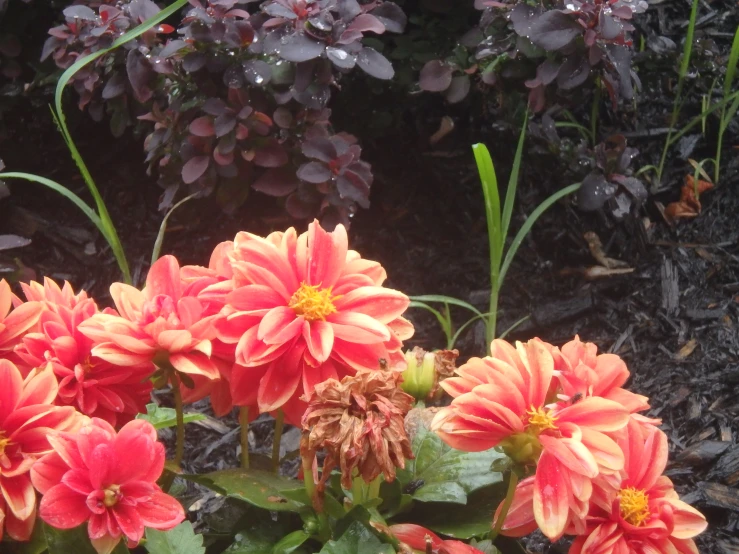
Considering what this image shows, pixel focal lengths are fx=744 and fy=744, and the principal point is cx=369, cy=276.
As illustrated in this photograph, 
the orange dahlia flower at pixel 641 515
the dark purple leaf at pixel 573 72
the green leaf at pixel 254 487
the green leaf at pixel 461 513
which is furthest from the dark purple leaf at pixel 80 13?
the orange dahlia flower at pixel 641 515

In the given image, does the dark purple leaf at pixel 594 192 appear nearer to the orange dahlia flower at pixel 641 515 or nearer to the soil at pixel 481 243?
the soil at pixel 481 243

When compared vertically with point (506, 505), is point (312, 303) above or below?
above

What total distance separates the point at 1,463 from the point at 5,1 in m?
1.33

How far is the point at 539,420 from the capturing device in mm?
673

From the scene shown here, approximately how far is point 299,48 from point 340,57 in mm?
72

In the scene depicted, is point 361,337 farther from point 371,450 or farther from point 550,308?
point 550,308

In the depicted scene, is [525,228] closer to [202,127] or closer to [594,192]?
[594,192]

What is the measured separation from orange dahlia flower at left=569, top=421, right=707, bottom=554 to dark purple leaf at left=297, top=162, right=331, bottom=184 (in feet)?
2.73

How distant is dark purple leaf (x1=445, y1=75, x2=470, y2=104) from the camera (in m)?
1.58

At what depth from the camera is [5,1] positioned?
163 cm

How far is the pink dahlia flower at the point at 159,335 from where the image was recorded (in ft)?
2.27

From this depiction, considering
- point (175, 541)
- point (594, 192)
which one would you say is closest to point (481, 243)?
point (594, 192)

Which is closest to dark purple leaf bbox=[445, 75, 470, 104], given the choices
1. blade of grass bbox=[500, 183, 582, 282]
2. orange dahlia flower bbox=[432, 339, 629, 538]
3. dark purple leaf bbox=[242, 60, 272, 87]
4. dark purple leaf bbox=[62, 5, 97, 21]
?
blade of grass bbox=[500, 183, 582, 282]

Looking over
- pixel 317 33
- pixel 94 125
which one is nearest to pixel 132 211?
pixel 94 125
